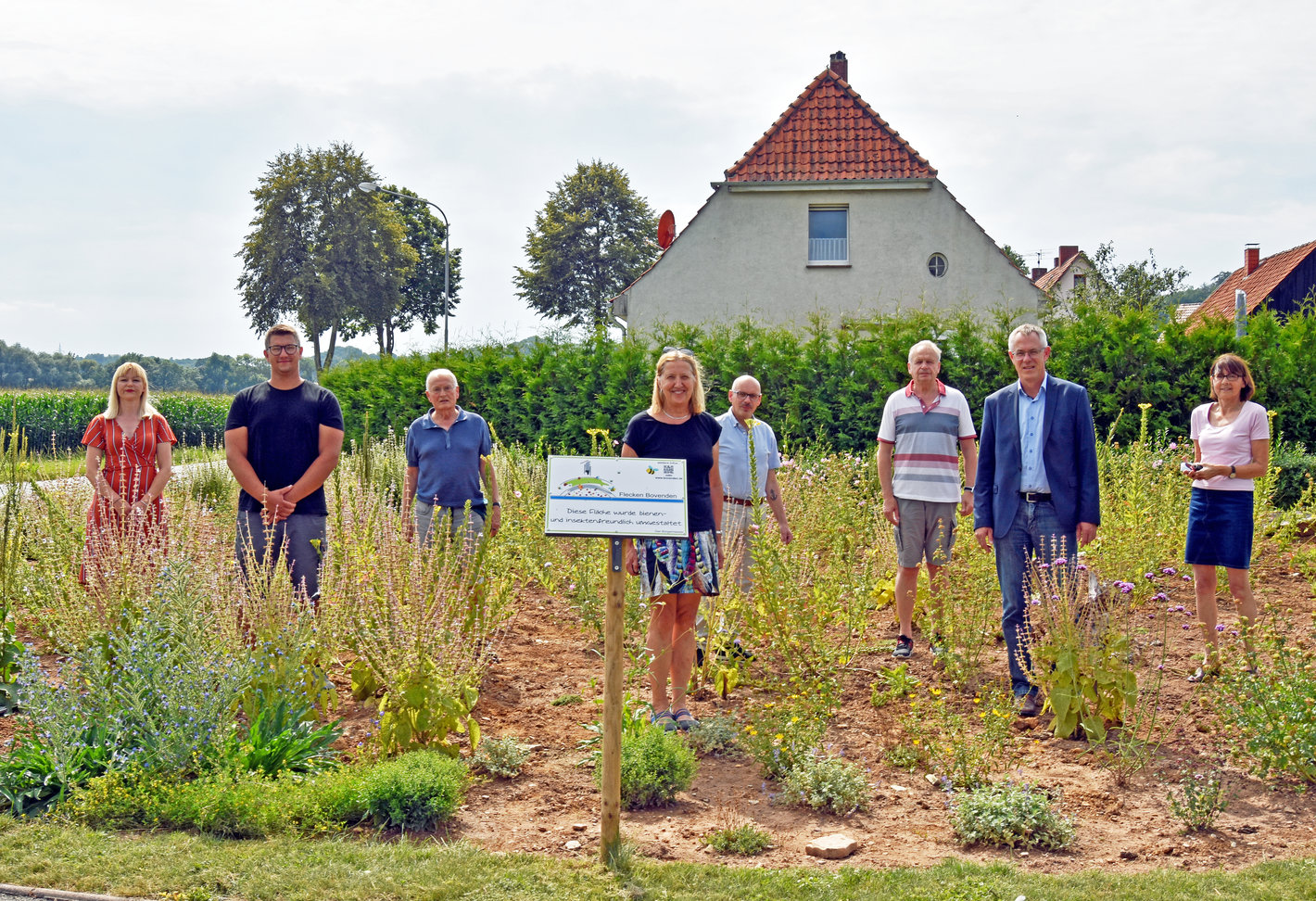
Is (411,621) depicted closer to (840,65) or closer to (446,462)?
(446,462)

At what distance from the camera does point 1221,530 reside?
575 centimetres

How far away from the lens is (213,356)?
339ft

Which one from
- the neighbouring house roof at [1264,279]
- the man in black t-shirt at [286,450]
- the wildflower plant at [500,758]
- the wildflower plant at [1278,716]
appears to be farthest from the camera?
the neighbouring house roof at [1264,279]

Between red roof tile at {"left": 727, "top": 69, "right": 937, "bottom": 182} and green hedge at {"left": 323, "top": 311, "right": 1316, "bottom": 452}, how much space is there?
8512 millimetres

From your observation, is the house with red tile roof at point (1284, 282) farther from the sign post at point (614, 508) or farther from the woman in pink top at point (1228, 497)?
the sign post at point (614, 508)

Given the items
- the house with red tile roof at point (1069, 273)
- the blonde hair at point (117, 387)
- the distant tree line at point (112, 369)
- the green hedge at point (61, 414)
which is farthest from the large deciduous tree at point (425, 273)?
Result: the blonde hair at point (117, 387)

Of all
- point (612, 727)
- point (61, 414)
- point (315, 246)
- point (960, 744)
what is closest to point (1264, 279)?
point (315, 246)

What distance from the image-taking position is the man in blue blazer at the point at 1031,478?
534cm

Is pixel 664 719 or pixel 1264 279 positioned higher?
pixel 1264 279

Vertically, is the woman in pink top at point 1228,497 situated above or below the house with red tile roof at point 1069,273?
below

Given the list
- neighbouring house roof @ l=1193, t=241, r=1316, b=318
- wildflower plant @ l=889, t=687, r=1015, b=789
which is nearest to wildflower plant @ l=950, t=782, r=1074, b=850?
wildflower plant @ l=889, t=687, r=1015, b=789

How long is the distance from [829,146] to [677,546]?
62.8 ft

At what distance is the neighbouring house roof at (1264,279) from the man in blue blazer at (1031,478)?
106 ft

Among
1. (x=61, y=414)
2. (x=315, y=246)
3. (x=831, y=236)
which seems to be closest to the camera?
(x=831, y=236)
